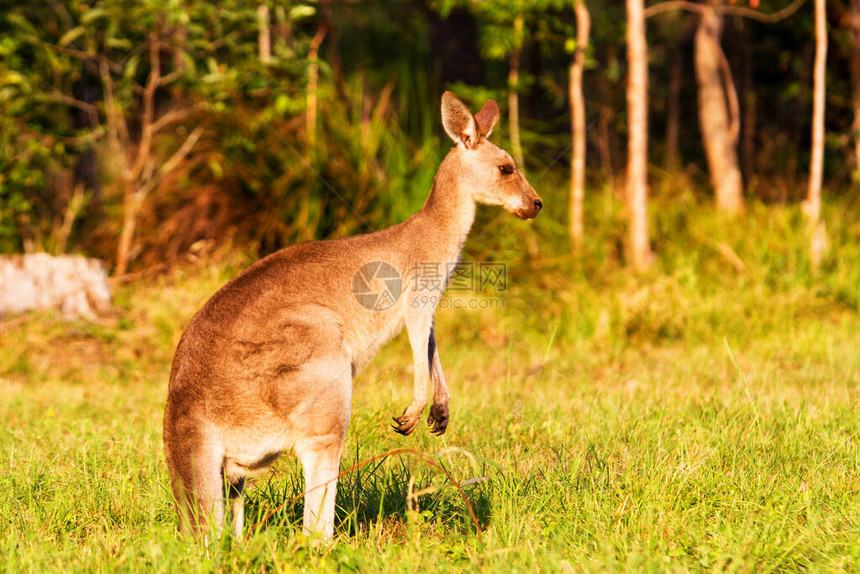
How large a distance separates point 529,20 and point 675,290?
140 inches

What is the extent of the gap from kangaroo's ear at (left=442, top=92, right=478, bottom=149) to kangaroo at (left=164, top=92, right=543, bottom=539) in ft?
2.31

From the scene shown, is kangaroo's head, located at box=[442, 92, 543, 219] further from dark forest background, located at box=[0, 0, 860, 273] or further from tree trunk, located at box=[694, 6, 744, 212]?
tree trunk, located at box=[694, 6, 744, 212]

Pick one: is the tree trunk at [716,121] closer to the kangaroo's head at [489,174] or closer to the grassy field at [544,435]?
the grassy field at [544,435]

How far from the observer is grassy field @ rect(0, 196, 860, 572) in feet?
9.63

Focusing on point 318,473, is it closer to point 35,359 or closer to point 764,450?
point 764,450

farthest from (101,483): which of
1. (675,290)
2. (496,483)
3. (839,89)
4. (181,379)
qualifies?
(839,89)

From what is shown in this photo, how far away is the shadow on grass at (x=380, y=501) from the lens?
10.5 ft

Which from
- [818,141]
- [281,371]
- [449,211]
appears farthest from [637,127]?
[281,371]

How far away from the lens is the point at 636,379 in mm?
5816

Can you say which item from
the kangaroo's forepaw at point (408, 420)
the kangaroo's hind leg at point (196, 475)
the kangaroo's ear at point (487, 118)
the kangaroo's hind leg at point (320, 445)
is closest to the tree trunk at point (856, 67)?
the kangaroo's ear at point (487, 118)

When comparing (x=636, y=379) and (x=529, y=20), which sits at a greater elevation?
(x=529, y=20)

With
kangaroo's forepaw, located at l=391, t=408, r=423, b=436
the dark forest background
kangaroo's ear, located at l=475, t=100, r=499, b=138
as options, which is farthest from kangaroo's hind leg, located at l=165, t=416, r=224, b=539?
the dark forest background

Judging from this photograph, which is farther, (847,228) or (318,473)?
(847,228)

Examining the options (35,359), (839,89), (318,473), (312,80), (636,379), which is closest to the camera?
(318,473)
